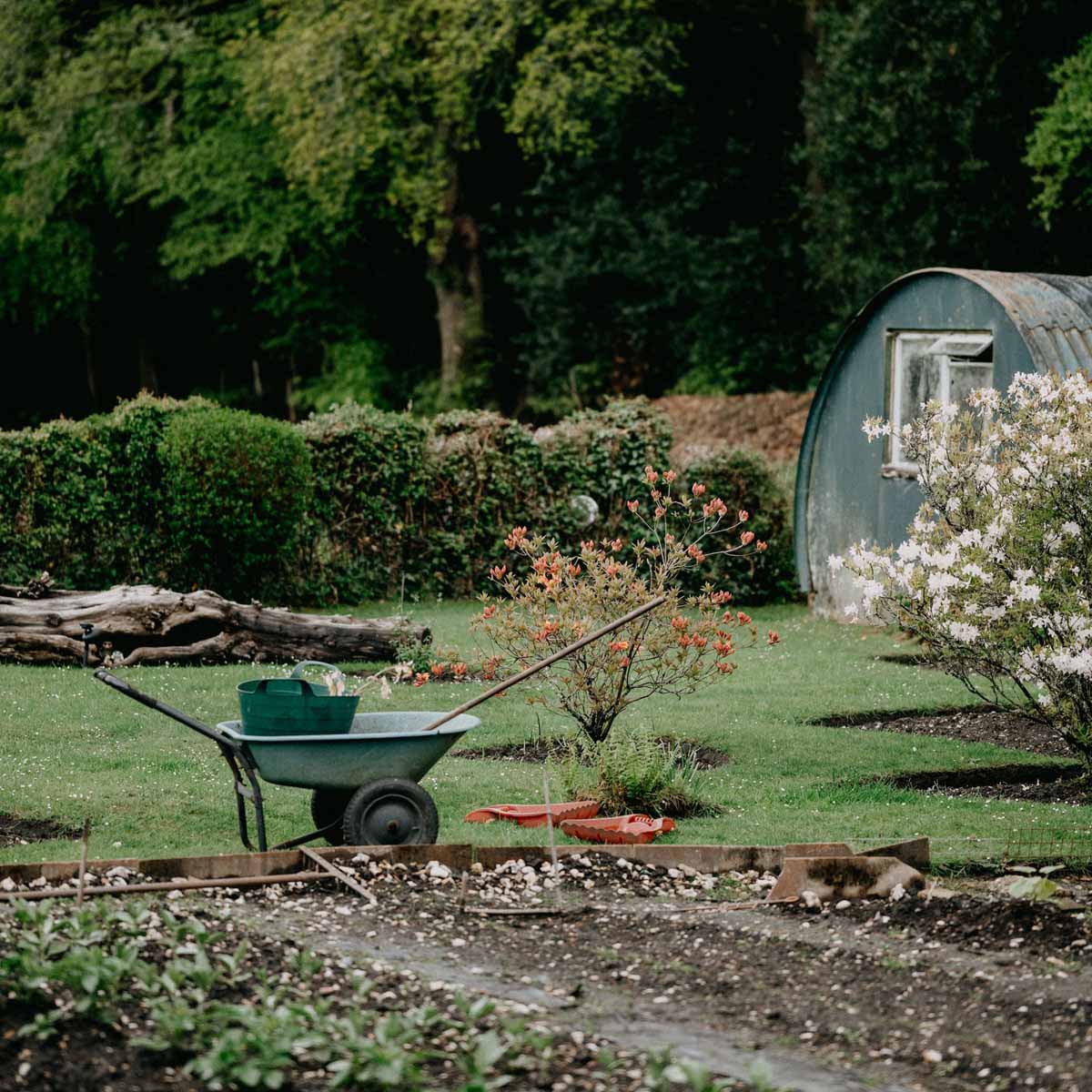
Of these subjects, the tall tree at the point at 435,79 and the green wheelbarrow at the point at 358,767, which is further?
the tall tree at the point at 435,79

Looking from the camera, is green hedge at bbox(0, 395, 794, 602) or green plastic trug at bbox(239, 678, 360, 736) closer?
green plastic trug at bbox(239, 678, 360, 736)

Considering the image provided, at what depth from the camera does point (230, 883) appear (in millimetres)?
6074

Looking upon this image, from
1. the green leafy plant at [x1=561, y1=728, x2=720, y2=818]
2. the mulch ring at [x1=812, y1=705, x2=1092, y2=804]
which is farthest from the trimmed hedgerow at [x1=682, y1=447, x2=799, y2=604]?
the green leafy plant at [x1=561, y1=728, x2=720, y2=818]

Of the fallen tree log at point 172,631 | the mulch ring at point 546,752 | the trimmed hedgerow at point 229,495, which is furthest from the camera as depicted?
the trimmed hedgerow at point 229,495

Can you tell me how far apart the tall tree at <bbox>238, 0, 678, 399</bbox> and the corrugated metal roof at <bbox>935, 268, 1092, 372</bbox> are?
507 inches

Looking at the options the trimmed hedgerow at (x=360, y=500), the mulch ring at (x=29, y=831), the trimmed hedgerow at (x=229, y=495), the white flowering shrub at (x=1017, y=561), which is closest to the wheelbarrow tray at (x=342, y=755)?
the mulch ring at (x=29, y=831)

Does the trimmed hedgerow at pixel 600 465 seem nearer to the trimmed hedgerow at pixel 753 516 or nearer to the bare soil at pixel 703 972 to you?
the trimmed hedgerow at pixel 753 516

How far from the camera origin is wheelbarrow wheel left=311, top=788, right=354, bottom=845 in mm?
7004

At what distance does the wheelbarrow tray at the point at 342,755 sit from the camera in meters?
6.59

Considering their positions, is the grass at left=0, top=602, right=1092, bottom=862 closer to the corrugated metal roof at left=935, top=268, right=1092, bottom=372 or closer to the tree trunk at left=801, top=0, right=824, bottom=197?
the corrugated metal roof at left=935, top=268, right=1092, bottom=372

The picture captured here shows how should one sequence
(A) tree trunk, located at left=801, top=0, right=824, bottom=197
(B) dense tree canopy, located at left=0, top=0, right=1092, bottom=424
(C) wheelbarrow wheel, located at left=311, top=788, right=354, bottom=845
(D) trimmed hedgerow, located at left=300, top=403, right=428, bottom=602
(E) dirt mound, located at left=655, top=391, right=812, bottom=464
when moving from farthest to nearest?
(A) tree trunk, located at left=801, top=0, right=824, bottom=197, (B) dense tree canopy, located at left=0, top=0, right=1092, bottom=424, (E) dirt mound, located at left=655, top=391, right=812, bottom=464, (D) trimmed hedgerow, located at left=300, top=403, right=428, bottom=602, (C) wheelbarrow wheel, located at left=311, top=788, right=354, bottom=845

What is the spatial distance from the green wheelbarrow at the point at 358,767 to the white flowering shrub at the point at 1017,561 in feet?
6.54

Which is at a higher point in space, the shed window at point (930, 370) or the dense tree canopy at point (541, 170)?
the dense tree canopy at point (541, 170)

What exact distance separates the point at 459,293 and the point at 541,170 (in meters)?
3.03
